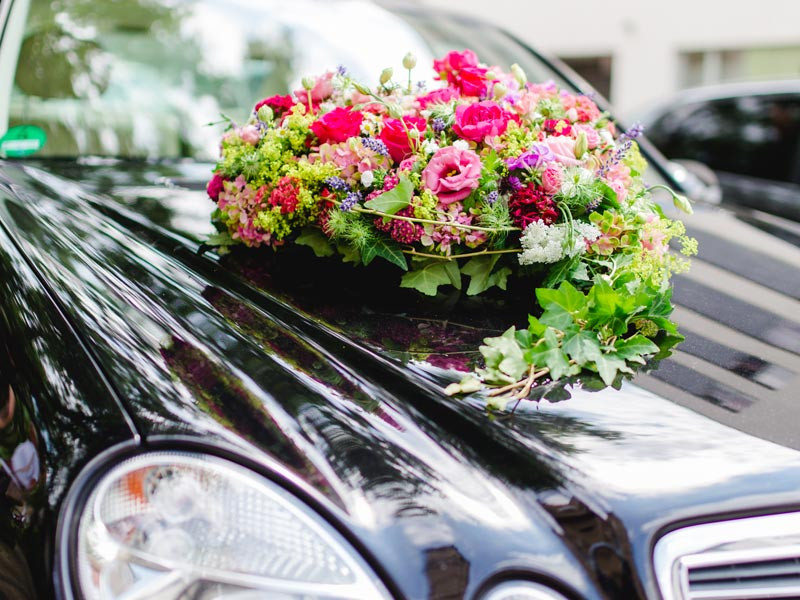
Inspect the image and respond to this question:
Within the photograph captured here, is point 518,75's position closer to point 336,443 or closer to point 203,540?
point 336,443

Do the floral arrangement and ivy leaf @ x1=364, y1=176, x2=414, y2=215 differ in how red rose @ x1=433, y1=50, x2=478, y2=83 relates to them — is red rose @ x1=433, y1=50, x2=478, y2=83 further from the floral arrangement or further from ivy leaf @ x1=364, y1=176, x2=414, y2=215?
ivy leaf @ x1=364, y1=176, x2=414, y2=215

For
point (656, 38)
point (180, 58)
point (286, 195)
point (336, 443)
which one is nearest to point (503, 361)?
point (336, 443)

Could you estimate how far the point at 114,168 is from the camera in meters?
2.66

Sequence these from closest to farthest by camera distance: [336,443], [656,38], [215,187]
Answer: [336,443] < [215,187] < [656,38]

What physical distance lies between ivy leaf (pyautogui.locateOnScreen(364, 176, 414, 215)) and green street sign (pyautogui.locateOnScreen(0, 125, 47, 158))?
4.27 feet

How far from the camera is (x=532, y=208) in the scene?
189cm

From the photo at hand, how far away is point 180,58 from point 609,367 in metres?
2.30

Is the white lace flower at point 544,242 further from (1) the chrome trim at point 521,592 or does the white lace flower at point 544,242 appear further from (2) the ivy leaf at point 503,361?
(1) the chrome trim at point 521,592

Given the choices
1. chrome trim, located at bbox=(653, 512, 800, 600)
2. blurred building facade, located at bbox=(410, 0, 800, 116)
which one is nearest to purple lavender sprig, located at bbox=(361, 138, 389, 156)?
chrome trim, located at bbox=(653, 512, 800, 600)

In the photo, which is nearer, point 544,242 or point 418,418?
point 418,418

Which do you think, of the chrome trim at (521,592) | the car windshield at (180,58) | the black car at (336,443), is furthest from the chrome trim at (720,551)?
the car windshield at (180,58)

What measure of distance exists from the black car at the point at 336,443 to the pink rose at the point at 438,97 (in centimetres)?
46

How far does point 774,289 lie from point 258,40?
207cm

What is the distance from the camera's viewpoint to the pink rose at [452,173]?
6.17 feet
